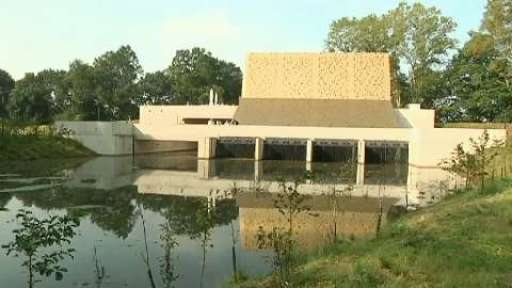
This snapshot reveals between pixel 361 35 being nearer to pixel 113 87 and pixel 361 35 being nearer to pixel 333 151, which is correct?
pixel 333 151

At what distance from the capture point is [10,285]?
852 centimetres

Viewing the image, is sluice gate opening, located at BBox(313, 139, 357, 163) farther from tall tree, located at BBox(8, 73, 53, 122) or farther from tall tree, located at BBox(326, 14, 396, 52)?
tall tree, located at BBox(8, 73, 53, 122)

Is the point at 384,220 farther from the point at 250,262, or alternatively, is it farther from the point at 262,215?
the point at 250,262

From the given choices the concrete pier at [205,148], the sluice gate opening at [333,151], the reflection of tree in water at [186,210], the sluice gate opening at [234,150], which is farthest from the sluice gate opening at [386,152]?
the reflection of tree in water at [186,210]

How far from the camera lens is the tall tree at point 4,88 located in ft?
196

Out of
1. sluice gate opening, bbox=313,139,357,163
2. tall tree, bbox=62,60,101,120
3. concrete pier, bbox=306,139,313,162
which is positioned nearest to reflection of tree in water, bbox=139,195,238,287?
concrete pier, bbox=306,139,313,162

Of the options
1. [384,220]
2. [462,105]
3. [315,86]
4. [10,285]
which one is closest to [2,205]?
[10,285]

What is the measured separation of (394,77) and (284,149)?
1558cm

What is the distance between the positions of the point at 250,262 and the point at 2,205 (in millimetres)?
9746

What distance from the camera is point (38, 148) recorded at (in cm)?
3428

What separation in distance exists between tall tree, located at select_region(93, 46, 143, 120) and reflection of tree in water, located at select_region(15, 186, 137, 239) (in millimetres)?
41325

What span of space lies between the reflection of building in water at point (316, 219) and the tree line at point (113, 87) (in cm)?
4144

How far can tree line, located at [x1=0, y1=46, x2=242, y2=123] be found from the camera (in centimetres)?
5709

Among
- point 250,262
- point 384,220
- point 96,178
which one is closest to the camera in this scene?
point 250,262
